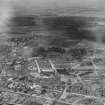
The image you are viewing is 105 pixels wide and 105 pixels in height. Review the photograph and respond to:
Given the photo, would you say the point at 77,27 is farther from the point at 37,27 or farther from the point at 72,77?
the point at 72,77

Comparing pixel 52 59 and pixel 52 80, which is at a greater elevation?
pixel 52 59

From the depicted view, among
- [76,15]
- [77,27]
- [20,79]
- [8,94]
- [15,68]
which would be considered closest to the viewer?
[8,94]

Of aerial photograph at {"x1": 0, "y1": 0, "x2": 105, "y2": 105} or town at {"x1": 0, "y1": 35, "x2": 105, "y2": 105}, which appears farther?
aerial photograph at {"x1": 0, "y1": 0, "x2": 105, "y2": 105}

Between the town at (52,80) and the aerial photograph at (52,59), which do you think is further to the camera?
the aerial photograph at (52,59)

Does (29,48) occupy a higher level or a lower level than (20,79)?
higher

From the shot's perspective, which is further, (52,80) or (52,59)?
(52,59)

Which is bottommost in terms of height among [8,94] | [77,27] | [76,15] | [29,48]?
[8,94]

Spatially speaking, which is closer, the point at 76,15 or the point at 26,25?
A: the point at 26,25

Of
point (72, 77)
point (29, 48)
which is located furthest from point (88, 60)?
point (29, 48)
